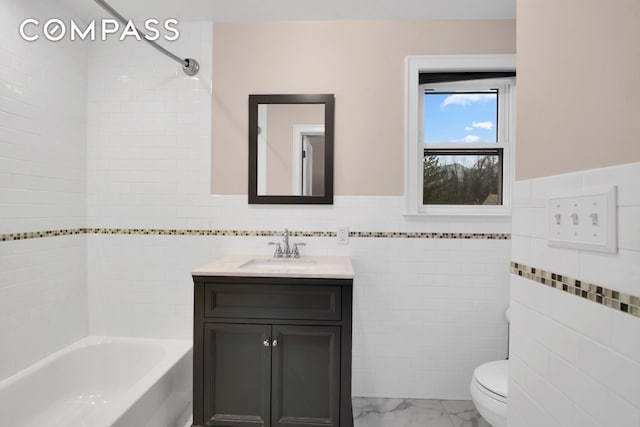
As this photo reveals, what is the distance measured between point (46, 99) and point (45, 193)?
1.81 ft

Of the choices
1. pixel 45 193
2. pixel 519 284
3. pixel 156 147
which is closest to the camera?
pixel 519 284

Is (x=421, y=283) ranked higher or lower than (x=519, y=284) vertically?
lower

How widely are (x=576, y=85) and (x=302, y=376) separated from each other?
1.63 m

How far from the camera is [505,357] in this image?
2.18 m

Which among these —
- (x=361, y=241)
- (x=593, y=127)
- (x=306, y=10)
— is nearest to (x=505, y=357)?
(x=361, y=241)

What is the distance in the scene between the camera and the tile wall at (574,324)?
0.58 m

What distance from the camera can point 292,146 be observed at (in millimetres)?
2238

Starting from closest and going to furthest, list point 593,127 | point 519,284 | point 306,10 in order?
1. point 593,127
2. point 519,284
3. point 306,10

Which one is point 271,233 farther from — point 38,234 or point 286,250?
point 38,234

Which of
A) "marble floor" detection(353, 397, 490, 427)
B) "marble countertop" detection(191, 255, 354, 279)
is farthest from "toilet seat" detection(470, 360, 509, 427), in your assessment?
"marble countertop" detection(191, 255, 354, 279)

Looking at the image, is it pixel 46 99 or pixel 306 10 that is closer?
pixel 46 99

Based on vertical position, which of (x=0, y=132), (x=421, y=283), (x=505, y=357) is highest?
(x=0, y=132)

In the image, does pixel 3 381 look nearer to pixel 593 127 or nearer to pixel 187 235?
pixel 187 235

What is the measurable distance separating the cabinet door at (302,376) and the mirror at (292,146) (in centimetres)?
87
